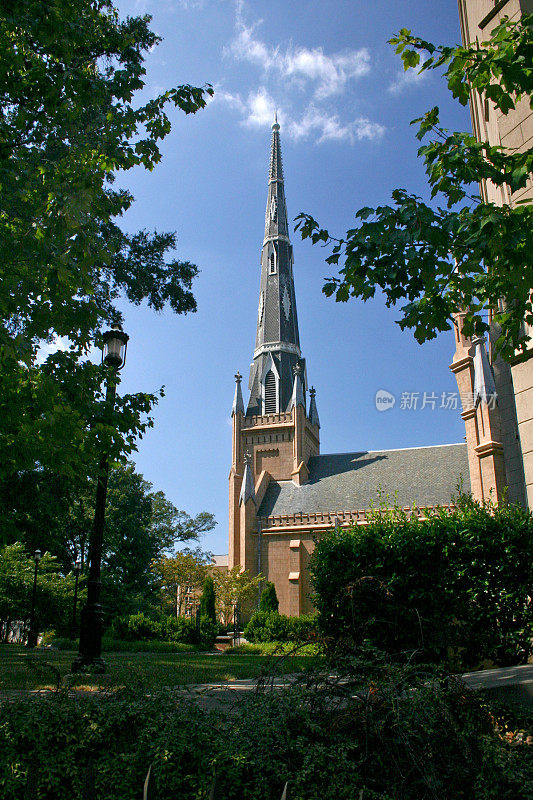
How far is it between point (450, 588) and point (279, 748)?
23.8 feet

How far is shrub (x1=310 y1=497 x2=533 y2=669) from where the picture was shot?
33.3 ft

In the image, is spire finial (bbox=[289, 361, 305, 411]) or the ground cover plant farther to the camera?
spire finial (bbox=[289, 361, 305, 411])

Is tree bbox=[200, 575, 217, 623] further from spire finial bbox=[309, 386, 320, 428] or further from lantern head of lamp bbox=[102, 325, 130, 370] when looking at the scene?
lantern head of lamp bbox=[102, 325, 130, 370]

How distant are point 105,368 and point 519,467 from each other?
10620mm

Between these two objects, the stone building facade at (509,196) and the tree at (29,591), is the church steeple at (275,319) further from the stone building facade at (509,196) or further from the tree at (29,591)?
the stone building facade at (509,196)

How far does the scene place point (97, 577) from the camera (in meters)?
11.0

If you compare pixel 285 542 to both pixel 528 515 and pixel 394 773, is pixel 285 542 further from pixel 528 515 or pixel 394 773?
pixel 394 773

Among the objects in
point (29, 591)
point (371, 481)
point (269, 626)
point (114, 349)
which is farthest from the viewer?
point (371, 481)

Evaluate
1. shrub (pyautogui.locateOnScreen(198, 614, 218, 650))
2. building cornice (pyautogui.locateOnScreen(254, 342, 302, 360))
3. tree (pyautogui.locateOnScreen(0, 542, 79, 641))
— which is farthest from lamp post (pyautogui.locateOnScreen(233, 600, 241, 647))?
building cornice (pyautogui.locateOnScreen(254, 342, 302, 360))

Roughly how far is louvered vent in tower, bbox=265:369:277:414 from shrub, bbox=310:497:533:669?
38581 mm

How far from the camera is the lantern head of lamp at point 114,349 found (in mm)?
11702

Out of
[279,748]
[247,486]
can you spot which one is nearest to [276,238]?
[247,486]

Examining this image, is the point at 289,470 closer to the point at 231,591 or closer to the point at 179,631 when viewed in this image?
the point at 231,591

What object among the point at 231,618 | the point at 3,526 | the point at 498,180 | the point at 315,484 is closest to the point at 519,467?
the point at 498,180
